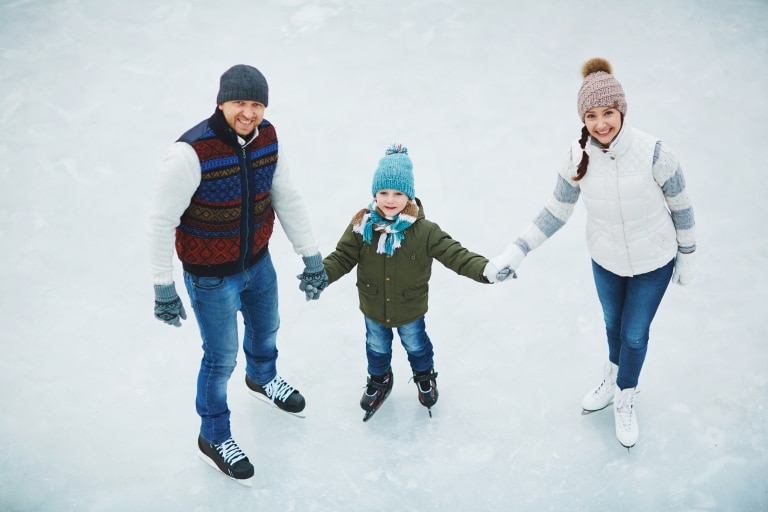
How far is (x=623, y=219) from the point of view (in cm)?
248

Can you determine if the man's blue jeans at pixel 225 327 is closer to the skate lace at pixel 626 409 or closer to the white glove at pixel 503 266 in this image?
the white glove at pixel 503 266

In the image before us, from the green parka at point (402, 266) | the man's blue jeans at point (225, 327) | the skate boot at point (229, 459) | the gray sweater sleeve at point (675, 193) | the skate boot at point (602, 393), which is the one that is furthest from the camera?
the skate boot at point (602, 393)

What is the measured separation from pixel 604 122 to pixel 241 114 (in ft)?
3.70

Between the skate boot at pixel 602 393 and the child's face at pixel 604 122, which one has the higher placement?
the child's face at pixel 604 122

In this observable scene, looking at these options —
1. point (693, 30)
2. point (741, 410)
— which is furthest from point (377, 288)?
point (693, 30)

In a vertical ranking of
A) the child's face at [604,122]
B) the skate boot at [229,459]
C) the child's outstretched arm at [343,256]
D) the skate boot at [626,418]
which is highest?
the child's face at [604,122]

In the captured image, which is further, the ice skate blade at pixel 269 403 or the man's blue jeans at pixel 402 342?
the ice skate blade at pixel 269 403

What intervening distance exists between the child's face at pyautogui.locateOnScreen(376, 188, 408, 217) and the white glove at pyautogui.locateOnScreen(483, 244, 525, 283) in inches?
14.3

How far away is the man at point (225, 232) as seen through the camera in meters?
2.28

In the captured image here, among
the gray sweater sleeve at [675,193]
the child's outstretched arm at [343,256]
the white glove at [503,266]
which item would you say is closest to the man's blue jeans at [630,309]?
the gray sweater sleeve at [675,193]

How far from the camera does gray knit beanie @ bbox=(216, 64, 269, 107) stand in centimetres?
228

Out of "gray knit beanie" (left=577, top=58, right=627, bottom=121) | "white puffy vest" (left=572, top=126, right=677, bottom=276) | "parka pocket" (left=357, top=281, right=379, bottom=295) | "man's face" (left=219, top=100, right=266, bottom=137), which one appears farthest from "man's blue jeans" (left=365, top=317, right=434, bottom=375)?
"gray knit beanie" (left=577, top=58, right=627, bottom=121)

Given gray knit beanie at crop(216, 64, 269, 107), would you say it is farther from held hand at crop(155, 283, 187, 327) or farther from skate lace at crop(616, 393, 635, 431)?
skate lace at crop(616, 393, 635, 431)

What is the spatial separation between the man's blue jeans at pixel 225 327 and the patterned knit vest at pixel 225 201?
0.07m
